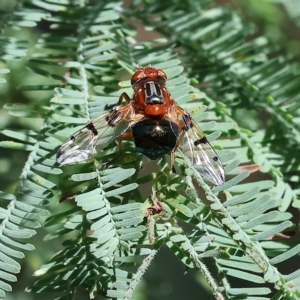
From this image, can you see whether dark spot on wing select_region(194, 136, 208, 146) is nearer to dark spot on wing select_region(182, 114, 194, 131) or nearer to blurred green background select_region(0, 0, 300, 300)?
dark spot on wing select_region(182, 114, 194, 131)

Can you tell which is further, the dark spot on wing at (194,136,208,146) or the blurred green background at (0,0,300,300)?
the blurred green background at (0,0,300,300)

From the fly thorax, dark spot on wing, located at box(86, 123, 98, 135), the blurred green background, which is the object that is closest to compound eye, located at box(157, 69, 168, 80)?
the fly thorax

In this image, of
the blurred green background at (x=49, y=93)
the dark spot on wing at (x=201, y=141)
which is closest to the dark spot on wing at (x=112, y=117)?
the dark spot on wing at (x=201, y=141)

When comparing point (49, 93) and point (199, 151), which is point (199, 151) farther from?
point (49, 93)

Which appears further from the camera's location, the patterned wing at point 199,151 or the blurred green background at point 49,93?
the blurred green background at point 49,93

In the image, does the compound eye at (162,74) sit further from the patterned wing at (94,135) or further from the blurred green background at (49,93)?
the blurred green background at (49,93)

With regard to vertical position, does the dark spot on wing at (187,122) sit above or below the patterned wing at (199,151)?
above

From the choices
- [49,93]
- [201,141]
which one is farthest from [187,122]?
[49,93]
